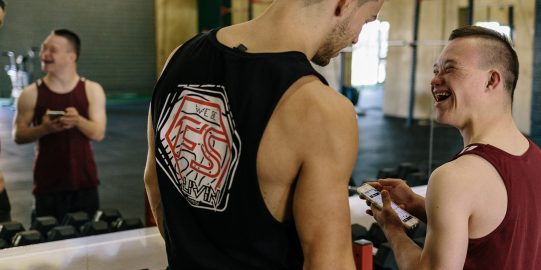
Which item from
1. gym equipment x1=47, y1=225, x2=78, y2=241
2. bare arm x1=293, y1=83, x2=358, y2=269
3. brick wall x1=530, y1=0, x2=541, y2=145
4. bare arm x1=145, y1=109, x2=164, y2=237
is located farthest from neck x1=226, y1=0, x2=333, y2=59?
brick wall x1=530, y1=0, x2=541, y2=145

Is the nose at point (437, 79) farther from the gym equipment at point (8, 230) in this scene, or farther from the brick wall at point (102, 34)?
the brick wall at point (102, 34)

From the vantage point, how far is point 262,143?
2.64 ft

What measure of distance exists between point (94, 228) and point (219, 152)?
5.73 ft

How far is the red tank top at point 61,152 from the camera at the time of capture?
259 centimetres

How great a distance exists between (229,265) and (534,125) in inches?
156

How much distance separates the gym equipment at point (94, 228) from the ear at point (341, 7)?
72.6 inches

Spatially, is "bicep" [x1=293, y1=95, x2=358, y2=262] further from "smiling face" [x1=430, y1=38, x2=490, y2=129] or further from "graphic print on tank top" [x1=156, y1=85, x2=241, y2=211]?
"smiling face" [x1=430, y1=38, x2=490, y2=129]

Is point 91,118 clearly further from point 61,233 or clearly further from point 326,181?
point 326,181

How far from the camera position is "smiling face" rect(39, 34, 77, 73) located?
103 inches

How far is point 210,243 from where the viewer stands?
0.91 metres

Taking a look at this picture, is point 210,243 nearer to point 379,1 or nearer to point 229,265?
point 229,265

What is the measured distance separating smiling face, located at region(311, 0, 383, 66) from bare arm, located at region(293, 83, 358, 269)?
14cm

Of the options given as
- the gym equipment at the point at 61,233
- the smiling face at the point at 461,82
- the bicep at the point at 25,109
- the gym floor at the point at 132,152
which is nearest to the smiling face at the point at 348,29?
the smiling face at the point at 461,82

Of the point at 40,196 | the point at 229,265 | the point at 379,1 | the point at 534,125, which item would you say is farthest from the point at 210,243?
the point at 534,125
